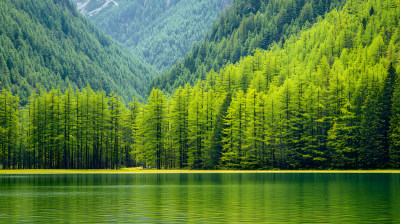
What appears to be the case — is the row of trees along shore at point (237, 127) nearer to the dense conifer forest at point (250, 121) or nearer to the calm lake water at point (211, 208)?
the dense conifer forest at point (250, 121)

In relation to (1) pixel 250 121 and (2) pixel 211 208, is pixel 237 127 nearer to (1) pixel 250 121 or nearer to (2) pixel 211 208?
(1) pixel 250 121

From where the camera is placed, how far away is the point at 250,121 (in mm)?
112062

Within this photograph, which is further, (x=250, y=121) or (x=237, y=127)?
(x=237, y=127)

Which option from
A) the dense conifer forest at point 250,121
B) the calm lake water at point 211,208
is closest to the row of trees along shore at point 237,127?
the dense conifer forest at point 250,121

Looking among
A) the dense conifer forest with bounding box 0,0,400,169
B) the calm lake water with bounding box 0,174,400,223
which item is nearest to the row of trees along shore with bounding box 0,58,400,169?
the dense conifer forest with bounding box 0,0,400,169

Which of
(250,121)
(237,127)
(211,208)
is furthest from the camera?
(237,127)

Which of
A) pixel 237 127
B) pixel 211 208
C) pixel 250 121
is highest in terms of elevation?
pixel 250 121

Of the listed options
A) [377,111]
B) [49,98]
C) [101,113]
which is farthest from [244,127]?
[49,98]

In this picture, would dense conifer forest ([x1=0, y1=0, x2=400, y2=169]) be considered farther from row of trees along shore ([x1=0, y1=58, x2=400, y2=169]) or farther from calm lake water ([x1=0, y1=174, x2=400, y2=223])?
calm lake water ([x1=0, y1=174, x2=400, y2=223])

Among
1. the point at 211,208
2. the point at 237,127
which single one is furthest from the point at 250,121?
the point at 211,208

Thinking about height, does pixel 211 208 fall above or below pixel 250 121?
below

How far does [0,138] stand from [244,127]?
195ft

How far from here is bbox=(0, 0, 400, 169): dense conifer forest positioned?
106m

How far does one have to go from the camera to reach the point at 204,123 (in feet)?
388
